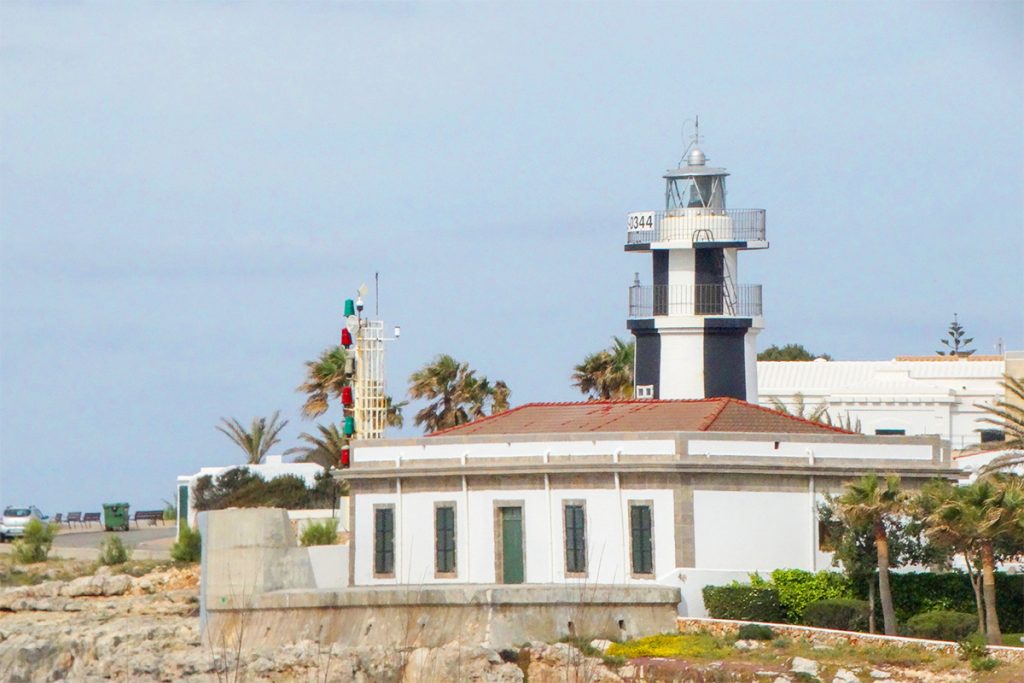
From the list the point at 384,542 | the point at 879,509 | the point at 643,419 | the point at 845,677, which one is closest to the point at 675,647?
the point at 845,677

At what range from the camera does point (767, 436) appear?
1572 inches

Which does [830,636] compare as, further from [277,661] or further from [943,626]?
[277,661]

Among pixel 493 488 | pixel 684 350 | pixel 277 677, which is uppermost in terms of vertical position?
pixel 684 350

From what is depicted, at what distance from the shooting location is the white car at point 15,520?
243ft

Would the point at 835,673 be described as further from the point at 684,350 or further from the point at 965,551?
the point at 684,350

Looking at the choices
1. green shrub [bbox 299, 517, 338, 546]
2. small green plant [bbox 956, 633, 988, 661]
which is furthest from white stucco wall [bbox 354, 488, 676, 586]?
small green plant [bbox 956, 633, 988, 661]

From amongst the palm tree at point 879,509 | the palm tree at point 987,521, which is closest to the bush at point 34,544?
the palm tree at point 879,509

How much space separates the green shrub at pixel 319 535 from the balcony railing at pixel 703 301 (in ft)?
28.4

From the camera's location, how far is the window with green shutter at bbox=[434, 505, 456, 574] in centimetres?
4216

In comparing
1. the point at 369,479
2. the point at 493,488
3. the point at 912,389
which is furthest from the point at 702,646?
the point at 912,389

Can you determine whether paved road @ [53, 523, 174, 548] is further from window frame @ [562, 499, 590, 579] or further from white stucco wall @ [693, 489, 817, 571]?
white stucco wall @ [693, 489, 817, 571]

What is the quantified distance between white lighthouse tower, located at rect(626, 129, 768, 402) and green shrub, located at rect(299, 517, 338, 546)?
7.75 m

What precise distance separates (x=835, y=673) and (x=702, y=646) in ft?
10.1

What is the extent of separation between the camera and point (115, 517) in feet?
253
